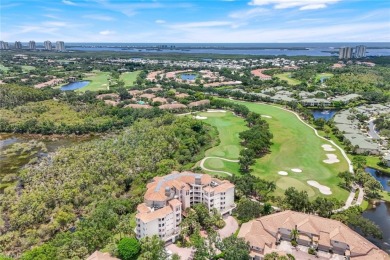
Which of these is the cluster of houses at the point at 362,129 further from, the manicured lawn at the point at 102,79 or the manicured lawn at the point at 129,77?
the manicured lawn at the point at 129,77

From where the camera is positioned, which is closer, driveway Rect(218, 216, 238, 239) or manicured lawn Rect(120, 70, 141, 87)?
driveway Rect(218, 216, 238, 239)

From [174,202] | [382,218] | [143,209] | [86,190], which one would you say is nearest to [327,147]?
[382,218]

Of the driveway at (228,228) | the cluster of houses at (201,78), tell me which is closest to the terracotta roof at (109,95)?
the cluster of houses at (201,78)

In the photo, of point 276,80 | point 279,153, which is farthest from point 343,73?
point 279,153

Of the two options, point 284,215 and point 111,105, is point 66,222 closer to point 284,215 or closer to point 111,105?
point 284,215

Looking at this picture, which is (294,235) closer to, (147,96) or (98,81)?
(147,96)

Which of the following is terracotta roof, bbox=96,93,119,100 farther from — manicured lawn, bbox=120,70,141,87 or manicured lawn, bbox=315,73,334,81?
manicured lawn, bbox=315,73,334,81

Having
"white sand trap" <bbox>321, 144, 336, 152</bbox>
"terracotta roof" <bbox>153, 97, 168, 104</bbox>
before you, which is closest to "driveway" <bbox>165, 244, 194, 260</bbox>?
"white sand trap" <bbox>321, 144, 336, 152</bbox>
